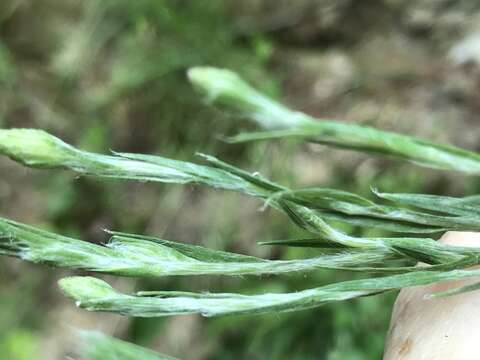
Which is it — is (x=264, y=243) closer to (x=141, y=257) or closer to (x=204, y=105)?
(x=141, y=257)

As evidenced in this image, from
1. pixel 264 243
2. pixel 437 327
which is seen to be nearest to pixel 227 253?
pixel 264 243

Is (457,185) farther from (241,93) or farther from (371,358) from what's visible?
(241,93)

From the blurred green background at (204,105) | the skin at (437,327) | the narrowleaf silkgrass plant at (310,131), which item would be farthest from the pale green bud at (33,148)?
the blurred green background at (204,105)

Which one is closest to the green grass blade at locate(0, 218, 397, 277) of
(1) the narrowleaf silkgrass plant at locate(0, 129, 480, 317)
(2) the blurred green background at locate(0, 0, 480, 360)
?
(1) the narrowleaf silkgrass plant at locate(0, 129, 480, 317)

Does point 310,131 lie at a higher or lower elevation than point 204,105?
lower

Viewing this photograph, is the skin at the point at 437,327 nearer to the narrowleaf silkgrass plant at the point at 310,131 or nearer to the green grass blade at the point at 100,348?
the narrowleaf silkgrass plant at the point at 310,131

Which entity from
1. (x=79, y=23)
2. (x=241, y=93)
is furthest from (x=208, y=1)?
(x=241, y=93)
